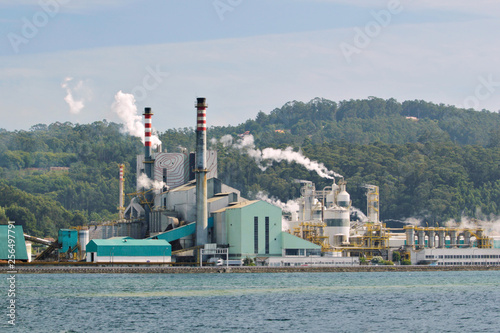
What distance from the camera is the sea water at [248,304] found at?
5325 cm

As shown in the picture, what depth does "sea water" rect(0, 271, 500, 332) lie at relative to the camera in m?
53.2

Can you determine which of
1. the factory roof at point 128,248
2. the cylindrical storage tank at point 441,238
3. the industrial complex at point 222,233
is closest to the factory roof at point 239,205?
the industrial complex at point 222,233

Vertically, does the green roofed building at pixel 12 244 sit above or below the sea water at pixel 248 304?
above

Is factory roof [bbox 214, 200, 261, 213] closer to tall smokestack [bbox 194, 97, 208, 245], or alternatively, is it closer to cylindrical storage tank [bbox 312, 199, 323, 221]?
tall smokestack [bbox 194, 97, 208, 245]

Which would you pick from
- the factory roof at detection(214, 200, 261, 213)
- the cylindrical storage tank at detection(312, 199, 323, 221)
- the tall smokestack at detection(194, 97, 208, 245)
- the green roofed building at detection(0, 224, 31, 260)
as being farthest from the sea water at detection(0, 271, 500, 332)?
the cylindrical storage tank at detection(312, 199, 323, 221)

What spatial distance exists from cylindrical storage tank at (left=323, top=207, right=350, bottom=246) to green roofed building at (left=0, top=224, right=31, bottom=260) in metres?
41.8

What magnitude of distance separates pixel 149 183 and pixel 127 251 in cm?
2286

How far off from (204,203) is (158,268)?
10.7 meters

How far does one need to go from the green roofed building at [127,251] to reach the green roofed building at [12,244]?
7461 mm

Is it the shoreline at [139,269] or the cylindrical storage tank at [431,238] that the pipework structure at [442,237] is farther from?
the shoreline at [139,269]

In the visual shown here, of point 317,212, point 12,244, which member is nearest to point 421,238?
point 317,212

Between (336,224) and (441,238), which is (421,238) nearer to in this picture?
(441,238)

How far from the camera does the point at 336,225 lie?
124750 mm

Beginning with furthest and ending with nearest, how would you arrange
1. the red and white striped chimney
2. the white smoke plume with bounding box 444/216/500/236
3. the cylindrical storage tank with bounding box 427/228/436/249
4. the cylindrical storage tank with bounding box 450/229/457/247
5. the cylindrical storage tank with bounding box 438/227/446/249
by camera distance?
the white smoke plume with bounding box 444/216/500/236
the cylindrical storage tank with bounding box 450/229/457/247
the cylindrical storage tank with bounding box 427/228/436/249
the cylindrical storage tank with bounding box 438/227/446/249
the red and white striped chimney
